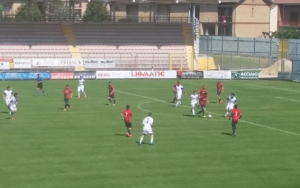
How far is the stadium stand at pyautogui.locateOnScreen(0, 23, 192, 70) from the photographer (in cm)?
7656

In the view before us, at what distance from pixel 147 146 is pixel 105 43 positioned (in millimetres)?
49415

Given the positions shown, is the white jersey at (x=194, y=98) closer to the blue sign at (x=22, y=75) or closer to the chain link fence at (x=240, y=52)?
the blue sign at (x=22, y=75)

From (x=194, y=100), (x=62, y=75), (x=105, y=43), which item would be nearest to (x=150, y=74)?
(x=62, y=75)

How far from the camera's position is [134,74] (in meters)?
71.4

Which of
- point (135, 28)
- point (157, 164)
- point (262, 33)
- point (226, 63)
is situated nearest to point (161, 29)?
point (135, 28)

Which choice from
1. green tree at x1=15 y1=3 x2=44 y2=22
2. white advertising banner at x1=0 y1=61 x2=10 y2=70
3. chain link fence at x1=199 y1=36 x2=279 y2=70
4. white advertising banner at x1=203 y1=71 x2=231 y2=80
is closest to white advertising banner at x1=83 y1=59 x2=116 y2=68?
white advertising banner at x1=0 y1=61 x2=10 y2=70

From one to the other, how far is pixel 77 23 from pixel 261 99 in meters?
34.5

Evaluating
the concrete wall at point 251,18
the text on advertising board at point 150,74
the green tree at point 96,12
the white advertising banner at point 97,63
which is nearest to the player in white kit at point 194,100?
the text on advertising board at point 150,74

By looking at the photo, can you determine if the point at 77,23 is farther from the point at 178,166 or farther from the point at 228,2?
the point at 178,166

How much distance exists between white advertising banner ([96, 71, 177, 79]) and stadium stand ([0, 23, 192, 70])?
4663mm

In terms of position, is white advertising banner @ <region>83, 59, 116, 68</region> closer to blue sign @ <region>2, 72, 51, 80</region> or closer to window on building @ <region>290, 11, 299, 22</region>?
blue sign @ <region>2, 72, 51, 80</region>

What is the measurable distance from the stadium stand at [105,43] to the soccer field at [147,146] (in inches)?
1008

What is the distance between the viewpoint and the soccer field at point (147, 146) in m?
25.1

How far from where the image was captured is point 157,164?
90.3 feet
